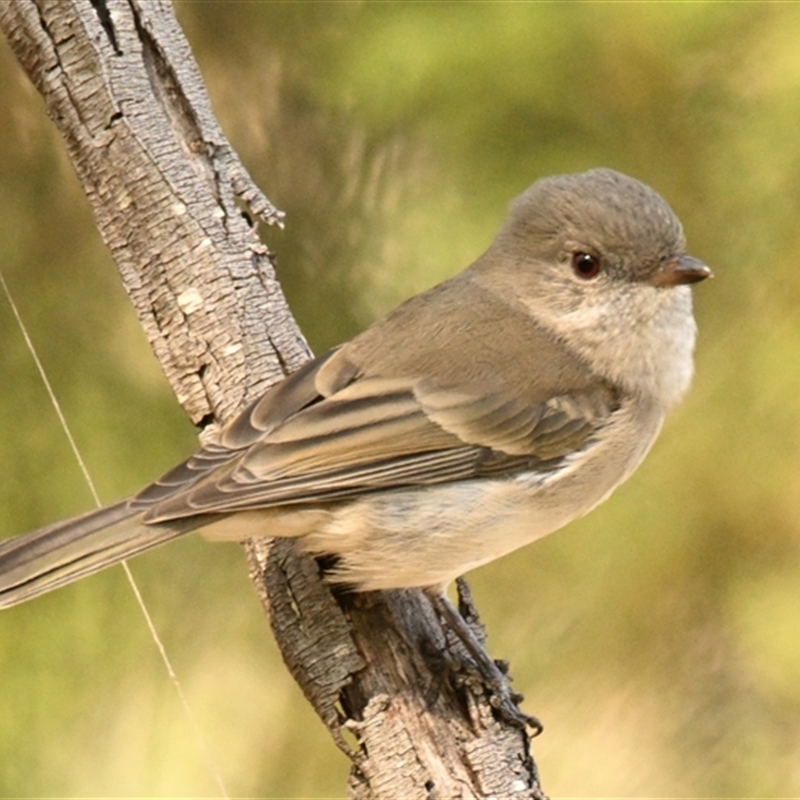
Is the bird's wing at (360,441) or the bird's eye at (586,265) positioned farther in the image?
the bird's eye at (586,265)

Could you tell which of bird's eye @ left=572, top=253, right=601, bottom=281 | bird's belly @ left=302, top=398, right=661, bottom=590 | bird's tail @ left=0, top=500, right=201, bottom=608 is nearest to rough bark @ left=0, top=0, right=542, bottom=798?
bird's belly @ left=302, top=398, right=661, bottom=590

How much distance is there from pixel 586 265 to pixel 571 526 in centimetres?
62

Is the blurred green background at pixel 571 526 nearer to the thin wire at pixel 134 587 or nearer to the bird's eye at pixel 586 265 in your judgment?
the thin wire at pixel 134 587

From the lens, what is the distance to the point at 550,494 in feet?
8.67

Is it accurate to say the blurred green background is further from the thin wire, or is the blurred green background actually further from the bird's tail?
the bird's tail

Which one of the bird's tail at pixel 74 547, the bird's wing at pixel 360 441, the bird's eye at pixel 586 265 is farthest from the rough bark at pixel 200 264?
the bird's eye at pixel 586 265

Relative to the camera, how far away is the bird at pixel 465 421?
2.41 meters

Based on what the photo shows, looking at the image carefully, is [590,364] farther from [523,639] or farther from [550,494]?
[523,639]

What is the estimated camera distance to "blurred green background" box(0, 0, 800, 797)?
283 cm

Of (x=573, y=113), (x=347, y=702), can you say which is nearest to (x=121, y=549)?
(x=347, y=702)

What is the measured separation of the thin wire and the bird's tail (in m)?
0.35

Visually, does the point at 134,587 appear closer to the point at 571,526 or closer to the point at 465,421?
the point at 465,421

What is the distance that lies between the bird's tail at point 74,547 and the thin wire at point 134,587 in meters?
0.35

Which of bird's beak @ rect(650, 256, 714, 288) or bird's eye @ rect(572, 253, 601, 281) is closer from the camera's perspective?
bird's beak @ rect(650, 256, 714, 288)
